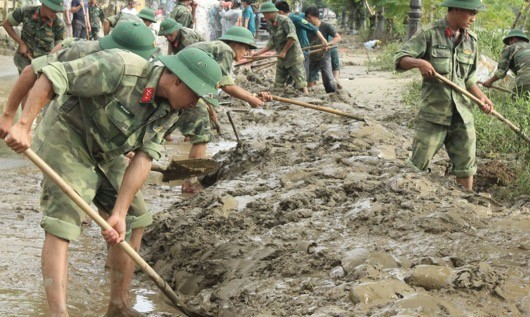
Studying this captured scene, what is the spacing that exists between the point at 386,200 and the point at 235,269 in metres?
1.24

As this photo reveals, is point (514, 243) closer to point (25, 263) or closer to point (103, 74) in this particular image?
point (103, 74)

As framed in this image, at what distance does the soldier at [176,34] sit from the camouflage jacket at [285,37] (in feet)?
13.4

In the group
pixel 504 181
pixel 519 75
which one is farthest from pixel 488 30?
pixel 504 181

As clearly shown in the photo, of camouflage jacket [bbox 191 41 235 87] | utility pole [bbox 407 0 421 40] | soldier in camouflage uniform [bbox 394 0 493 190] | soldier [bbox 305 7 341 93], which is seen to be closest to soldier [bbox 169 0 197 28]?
soldier [bbox 305 7 341 93]

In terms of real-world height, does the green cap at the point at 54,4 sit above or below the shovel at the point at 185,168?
above

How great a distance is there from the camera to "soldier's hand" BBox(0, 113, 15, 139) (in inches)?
161

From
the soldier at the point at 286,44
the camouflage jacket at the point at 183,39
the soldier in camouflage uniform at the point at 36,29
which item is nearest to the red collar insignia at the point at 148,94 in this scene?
the camouflage jacket at the point at 183,39

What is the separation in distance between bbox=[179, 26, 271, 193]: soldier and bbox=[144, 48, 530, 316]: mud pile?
0.49m

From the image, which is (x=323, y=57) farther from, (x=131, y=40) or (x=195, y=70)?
(x=195, y=70)

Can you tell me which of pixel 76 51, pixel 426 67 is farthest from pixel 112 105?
pixel 426 67

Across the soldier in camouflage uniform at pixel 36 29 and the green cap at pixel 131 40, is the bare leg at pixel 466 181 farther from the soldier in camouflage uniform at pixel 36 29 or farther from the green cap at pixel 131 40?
the soldier in camouflage uniform at pixel 36 29

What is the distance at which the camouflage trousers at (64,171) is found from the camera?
4.34 meters

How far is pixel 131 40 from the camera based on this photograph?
537cm

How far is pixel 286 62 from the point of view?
1370 centimetres
